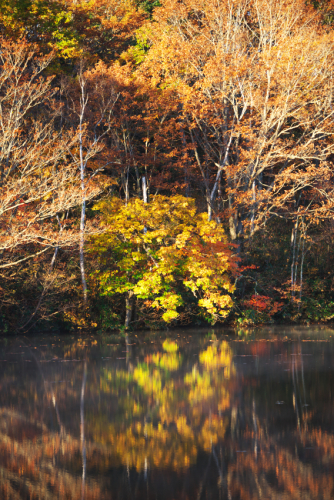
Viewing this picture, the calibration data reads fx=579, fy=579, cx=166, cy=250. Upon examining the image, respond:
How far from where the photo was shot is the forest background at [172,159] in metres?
20.0

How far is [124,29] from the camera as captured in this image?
29.1 meters

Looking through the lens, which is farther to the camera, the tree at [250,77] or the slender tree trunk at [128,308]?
the tree at [250,77]

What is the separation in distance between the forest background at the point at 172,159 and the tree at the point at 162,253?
0.07 metres

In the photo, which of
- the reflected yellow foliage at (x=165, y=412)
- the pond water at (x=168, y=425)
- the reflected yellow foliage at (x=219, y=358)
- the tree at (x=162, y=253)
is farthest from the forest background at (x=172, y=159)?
the reflected yellow foliage at (x=165, y=412)

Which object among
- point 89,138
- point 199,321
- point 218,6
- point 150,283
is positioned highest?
point 218,6

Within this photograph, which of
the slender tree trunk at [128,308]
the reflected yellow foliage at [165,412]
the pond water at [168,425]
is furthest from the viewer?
the slender tree trunk at [128,308]

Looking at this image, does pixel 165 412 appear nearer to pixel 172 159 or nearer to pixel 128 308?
pixel 128 308

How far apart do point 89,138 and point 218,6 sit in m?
7.31

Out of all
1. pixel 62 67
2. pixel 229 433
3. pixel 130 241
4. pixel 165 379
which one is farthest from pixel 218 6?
pixel 229 433

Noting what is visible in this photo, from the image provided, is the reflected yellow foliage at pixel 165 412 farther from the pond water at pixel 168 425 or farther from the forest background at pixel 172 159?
the forest background at pixel 172 159

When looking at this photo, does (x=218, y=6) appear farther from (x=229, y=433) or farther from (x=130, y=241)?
(x=229, y=433)

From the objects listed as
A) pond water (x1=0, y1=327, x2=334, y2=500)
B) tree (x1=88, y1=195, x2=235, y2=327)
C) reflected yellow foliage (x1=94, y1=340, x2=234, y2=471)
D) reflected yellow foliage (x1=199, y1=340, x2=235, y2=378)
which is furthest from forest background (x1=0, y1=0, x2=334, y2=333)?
reflected yellow foliage (x1=94, y1=340, x2=234, y2=471)

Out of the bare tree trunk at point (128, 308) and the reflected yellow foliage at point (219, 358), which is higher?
the bare tree trunk at point (128, 308)

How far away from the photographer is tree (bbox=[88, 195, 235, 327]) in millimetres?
19891
